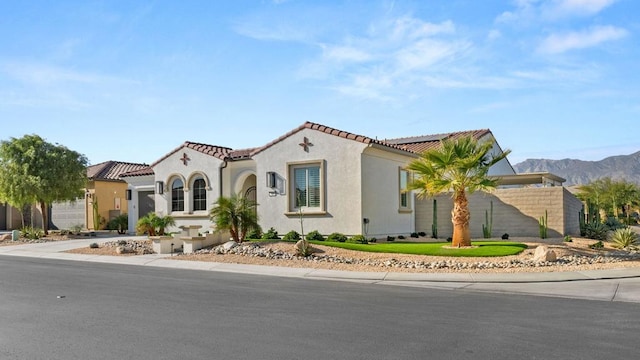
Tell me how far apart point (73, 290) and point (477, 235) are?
17878 mm

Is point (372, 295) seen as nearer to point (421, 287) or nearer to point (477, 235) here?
point (421, 287)

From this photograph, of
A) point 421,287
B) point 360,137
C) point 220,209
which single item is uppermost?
point 360,137

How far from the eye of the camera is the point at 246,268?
1714 cm

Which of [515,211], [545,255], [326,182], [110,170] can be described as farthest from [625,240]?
[110,170]

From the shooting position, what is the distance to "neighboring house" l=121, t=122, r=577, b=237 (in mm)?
22047

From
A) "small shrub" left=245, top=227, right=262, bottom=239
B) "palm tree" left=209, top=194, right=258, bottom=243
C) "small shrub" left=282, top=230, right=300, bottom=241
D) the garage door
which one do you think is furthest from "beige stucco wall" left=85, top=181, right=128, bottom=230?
"small shrub" left=282, top=230, right=300, bottom=241

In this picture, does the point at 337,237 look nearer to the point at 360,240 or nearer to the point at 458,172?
the point at 360,240

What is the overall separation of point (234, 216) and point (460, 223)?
8.02 m

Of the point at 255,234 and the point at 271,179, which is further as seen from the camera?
the point at 271,179

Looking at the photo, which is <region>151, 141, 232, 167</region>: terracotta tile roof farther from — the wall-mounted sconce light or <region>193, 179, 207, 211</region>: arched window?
the wall-mounted sconce light

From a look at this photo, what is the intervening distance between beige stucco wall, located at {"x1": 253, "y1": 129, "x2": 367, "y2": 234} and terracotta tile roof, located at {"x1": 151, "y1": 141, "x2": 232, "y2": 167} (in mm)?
2360

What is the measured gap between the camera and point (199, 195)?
2681 cm

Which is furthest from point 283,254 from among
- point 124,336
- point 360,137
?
point 124,336

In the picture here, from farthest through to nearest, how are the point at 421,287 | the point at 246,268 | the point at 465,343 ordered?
1. the point at 246,268
2. the point at 421,287
3. the point at 465,343
